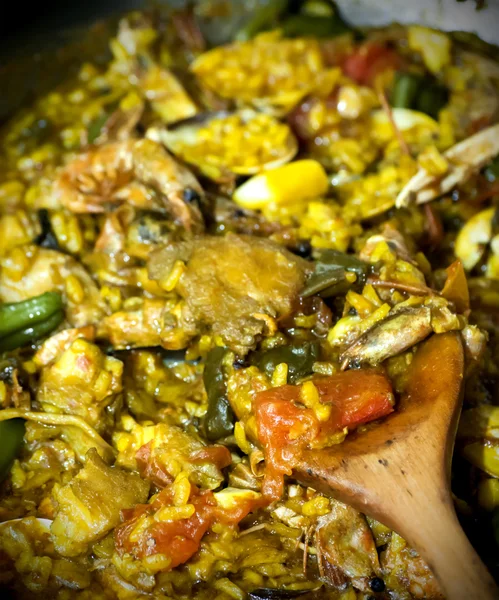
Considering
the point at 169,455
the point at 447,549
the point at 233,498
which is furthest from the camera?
the point at 169,455

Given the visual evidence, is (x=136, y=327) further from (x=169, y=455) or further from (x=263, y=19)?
(x=263, y=19)

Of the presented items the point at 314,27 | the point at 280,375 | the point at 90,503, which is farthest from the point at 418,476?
the point at 314,27

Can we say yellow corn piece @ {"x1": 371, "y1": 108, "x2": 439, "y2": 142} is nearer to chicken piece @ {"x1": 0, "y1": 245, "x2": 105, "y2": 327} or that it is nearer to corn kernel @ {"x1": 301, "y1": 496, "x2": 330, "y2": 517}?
chicken piece @ {"x1": 0, "y1": 245, "x2": 105, "y2": 327}

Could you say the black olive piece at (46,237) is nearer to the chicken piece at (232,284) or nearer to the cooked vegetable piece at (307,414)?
the chicken piece at (232,284)

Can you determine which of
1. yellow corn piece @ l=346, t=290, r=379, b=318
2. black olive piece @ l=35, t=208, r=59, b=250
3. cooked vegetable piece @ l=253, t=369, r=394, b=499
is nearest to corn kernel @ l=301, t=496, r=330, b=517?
cooked vegetable piece @ l=253, t=369, r=394, b=499

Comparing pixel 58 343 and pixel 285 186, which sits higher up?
pixel 285 186

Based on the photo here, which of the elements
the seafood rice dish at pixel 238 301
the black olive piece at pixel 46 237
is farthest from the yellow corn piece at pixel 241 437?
the black olive piece at pixel 46 237
